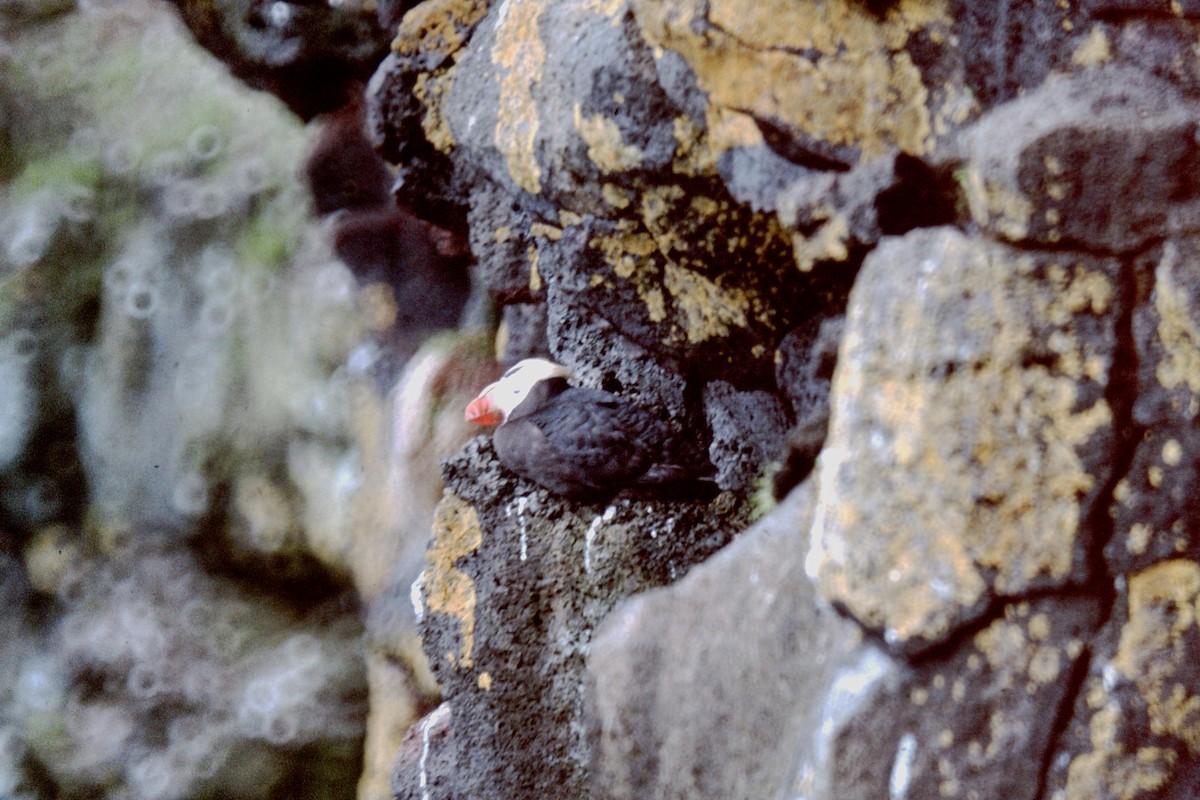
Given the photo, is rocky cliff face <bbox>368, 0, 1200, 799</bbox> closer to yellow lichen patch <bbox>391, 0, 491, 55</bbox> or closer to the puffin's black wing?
the puffin's black wing

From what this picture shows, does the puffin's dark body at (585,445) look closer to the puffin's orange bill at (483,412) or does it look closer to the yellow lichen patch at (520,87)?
the puffin's orange bill at (483,412)

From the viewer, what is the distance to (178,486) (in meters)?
2.14

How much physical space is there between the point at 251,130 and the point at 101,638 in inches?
46.5

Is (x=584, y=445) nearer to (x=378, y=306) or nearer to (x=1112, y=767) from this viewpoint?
(x=1112, y=767)

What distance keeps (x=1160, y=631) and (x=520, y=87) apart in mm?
922

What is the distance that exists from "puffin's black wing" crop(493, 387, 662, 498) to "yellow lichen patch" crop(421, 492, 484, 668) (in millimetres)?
122

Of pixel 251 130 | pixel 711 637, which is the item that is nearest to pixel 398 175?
pixel 251 130

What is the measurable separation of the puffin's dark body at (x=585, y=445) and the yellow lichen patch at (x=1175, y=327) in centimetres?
67

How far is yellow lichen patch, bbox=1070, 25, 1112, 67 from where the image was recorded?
2.27 feet

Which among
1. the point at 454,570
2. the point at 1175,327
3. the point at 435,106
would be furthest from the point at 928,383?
the point at 435,106

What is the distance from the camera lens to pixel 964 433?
0.69m

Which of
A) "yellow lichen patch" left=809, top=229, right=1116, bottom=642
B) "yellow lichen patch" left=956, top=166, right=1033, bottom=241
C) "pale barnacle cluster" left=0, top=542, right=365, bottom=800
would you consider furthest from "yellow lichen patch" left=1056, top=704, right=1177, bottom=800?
"pale barnacle cluster" left=0, top=542, right=365, bottom=800

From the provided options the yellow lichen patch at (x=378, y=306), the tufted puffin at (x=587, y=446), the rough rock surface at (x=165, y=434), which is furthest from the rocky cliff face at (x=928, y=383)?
the rough rock surface at (x=165, y=434)

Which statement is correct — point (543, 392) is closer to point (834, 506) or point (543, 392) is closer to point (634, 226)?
point (634, 226)
